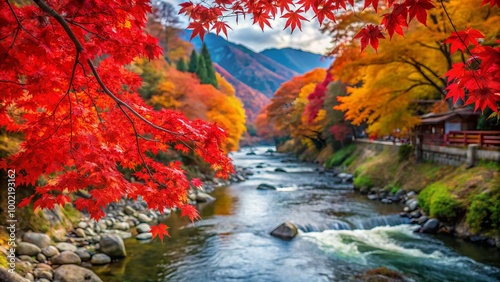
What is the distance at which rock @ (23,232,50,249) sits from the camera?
8875mm

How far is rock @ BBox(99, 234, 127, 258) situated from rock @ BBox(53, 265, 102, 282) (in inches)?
84.8

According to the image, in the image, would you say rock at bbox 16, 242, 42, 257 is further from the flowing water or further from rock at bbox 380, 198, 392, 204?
rock at bbox 380, 198, 392, 204

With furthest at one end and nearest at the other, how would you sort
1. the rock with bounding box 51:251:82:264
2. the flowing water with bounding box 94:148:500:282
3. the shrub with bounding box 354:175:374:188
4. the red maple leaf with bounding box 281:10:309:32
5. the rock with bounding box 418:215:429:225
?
the shrub with bounding box 354:175:374:188
the rock with bounding box 418:215:429:225
the flowing water with bounding box 94:148:500:282
the rock with bounding box 51:251:82:264
the red maple leaf with bounding box 281:10:309:32

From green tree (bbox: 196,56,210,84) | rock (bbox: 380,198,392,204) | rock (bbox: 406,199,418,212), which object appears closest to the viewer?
rock (bbox: 406,199,418,212)

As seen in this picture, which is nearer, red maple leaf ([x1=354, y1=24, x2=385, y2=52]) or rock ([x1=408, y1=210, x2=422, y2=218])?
red maple leaf ([x1=354, y1=24, x2=385, y2=52])

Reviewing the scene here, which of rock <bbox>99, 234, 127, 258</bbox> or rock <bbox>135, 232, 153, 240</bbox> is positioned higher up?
rock <bbox>99, 234, 127, 258</bbox>

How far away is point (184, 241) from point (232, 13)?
10422mm

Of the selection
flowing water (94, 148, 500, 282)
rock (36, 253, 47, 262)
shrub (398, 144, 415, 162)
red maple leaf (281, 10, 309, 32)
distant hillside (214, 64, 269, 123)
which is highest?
distant hillside (214, 64, 269, 123)

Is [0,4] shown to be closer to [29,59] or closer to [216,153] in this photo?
[29,59]

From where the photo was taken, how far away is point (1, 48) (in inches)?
121

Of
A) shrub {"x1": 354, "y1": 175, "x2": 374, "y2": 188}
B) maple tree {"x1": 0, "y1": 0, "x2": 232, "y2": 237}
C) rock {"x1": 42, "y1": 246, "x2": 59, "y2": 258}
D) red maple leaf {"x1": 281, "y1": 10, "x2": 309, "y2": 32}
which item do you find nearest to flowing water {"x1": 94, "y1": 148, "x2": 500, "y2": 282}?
rock {"x1": 42, "y1": 246, "x2": 59, "y2": 258}

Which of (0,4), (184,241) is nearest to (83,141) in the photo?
(0,4)

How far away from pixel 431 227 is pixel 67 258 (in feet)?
43.1

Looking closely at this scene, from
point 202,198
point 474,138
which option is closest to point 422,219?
point 474,138
